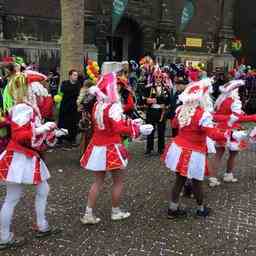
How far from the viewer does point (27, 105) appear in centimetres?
398

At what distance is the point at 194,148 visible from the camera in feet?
15.3

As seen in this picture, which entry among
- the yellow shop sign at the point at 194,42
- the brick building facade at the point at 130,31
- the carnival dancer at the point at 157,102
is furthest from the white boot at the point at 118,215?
the yellow shop sign at the point at 194,42

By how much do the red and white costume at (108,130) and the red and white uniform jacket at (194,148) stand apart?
60cm

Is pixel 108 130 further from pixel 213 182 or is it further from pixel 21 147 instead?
pixel 213 182

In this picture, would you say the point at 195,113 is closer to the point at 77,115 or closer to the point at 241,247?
the point at 241,247

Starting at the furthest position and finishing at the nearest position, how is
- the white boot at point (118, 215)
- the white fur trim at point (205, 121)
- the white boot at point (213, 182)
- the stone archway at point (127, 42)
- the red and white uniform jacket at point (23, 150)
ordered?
the stone archway at point (127, 42) → the white boot at point (213, 182) → the white boot at point (118, 215) → the white fur trim at point (205, 121) → the red and white uniform jacket at point (23, 150)

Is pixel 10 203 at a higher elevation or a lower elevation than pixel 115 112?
lower

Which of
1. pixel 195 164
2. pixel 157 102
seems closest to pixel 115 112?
pixel 195 164

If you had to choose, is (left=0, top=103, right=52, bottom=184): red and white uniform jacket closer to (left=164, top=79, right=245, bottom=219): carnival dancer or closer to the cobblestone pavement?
the cobblestone pavement

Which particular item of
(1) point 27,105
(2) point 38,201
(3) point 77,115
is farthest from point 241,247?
(3) point 77,115

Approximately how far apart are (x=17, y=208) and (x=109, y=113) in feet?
6.02

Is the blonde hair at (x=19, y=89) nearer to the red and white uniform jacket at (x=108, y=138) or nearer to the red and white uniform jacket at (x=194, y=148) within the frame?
the red and white uniform jacket at (x=108, y=138)

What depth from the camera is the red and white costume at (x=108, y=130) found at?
440cm

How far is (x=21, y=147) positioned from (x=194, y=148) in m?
1.94
